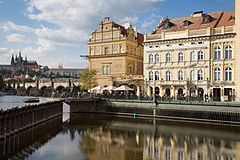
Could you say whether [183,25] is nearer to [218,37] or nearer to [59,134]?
[218,37]

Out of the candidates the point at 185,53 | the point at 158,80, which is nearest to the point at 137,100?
the point at 158,80

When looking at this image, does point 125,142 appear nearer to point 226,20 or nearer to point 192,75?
point 192,75

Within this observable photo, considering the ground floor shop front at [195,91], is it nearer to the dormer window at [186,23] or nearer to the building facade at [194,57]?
the building facade at [194,57]

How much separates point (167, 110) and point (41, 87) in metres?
122

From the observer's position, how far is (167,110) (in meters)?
42.7

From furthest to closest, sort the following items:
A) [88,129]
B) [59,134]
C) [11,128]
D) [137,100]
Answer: [137,100], [88,129], [59,134], [11,128]

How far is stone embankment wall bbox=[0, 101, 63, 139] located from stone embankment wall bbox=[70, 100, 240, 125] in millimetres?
8226

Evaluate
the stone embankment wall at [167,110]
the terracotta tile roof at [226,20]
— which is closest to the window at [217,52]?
the terracotta tile roof at [226,20]

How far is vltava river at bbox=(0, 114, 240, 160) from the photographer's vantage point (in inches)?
870

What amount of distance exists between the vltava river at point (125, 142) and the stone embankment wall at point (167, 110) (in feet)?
8.57

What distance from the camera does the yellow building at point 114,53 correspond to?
58250mm

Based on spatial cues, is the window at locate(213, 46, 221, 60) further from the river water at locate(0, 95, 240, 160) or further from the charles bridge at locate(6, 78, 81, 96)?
the charles bridge at locate(6, 78, 81, 96)

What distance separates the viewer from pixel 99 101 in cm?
5091

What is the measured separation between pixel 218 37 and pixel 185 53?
264 inches
